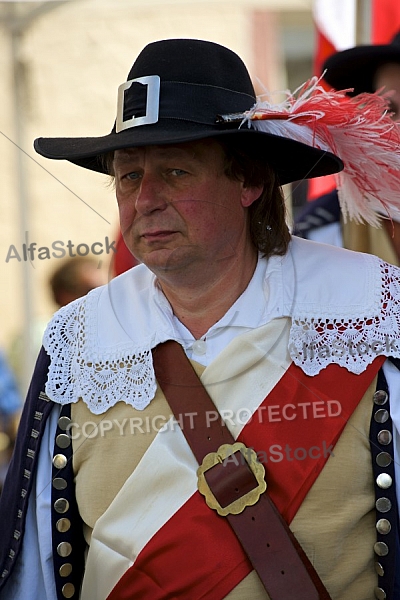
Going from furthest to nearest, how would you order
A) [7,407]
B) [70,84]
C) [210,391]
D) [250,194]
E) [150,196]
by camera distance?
[70,84] < [7,407] < [250,194] < [210,391] < [150,196]

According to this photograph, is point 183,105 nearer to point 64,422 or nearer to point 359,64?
point 64,422

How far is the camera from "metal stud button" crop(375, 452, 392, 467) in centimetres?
215

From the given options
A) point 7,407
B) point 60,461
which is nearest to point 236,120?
point 60,461

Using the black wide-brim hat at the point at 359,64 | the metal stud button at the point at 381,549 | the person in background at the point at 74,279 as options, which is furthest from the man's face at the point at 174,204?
the black wide-brim hat at the point at 359,64

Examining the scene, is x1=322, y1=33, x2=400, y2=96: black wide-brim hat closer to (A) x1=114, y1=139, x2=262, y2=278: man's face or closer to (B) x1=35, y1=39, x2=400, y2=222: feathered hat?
(B) x1=35, y1=39, x2=400, y2=222: feathered hat

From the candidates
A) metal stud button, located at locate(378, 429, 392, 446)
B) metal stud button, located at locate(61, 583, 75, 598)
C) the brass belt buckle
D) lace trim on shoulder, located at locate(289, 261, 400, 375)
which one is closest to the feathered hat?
lace trim on shoulder, located at locate(289, 261, 400, 375)

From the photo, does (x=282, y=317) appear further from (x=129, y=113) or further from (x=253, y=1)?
(x=253, y=1)

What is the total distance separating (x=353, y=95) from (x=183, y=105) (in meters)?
1.56

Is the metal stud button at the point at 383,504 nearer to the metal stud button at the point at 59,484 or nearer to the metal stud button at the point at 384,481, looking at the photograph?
the metal stud button at the point at 384,481

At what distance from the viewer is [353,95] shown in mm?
3484

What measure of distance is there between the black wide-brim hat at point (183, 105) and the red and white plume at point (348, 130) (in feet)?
0.15

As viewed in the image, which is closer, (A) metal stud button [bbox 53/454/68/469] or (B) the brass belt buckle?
(B) the brass belt buckle

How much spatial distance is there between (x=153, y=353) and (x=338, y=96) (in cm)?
84

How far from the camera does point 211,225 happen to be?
7.12ft
